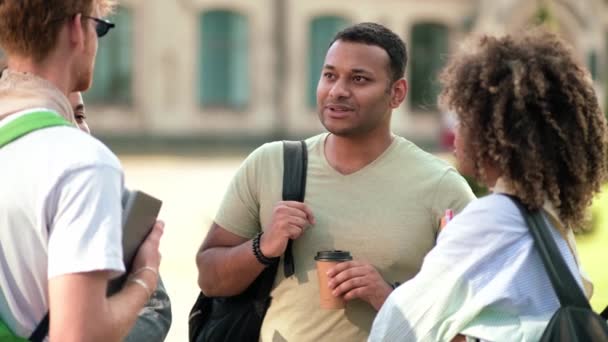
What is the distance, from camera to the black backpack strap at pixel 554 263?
277 centimetres

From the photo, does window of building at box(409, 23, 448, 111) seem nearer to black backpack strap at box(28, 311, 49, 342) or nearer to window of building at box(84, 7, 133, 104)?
window of building at box(84, 7, 133, 104)

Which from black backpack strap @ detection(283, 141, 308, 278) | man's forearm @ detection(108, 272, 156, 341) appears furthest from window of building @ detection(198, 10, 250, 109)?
man's forearm @ detection(108, 272, 156, 341)

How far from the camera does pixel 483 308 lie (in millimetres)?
2857

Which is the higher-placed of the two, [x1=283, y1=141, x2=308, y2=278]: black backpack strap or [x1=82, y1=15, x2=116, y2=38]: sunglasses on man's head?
[x1=82, y1=15, x2=116, y2=38]: sunglasses on man's head

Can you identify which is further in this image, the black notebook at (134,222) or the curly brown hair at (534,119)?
the curly brown hair at (534,119)

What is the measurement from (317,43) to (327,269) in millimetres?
31373

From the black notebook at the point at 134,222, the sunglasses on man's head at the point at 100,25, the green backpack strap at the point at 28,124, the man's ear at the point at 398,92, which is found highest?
the sunglasses on man's head at the point at 100,25

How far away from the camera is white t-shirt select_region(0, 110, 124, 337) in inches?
99.5

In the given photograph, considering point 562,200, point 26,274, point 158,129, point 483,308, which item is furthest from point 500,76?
point 158,129

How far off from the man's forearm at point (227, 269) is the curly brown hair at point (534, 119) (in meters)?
0.97

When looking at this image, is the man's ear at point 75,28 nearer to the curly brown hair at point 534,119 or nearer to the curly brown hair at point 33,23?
the curly brown hair at point 33,23

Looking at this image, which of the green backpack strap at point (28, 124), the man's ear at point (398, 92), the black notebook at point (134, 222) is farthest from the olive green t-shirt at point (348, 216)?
the green backpack strap at point (28, 124)

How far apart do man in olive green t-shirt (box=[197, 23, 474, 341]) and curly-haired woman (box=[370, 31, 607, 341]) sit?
0.68m

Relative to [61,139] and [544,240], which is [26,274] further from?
[544,240]
